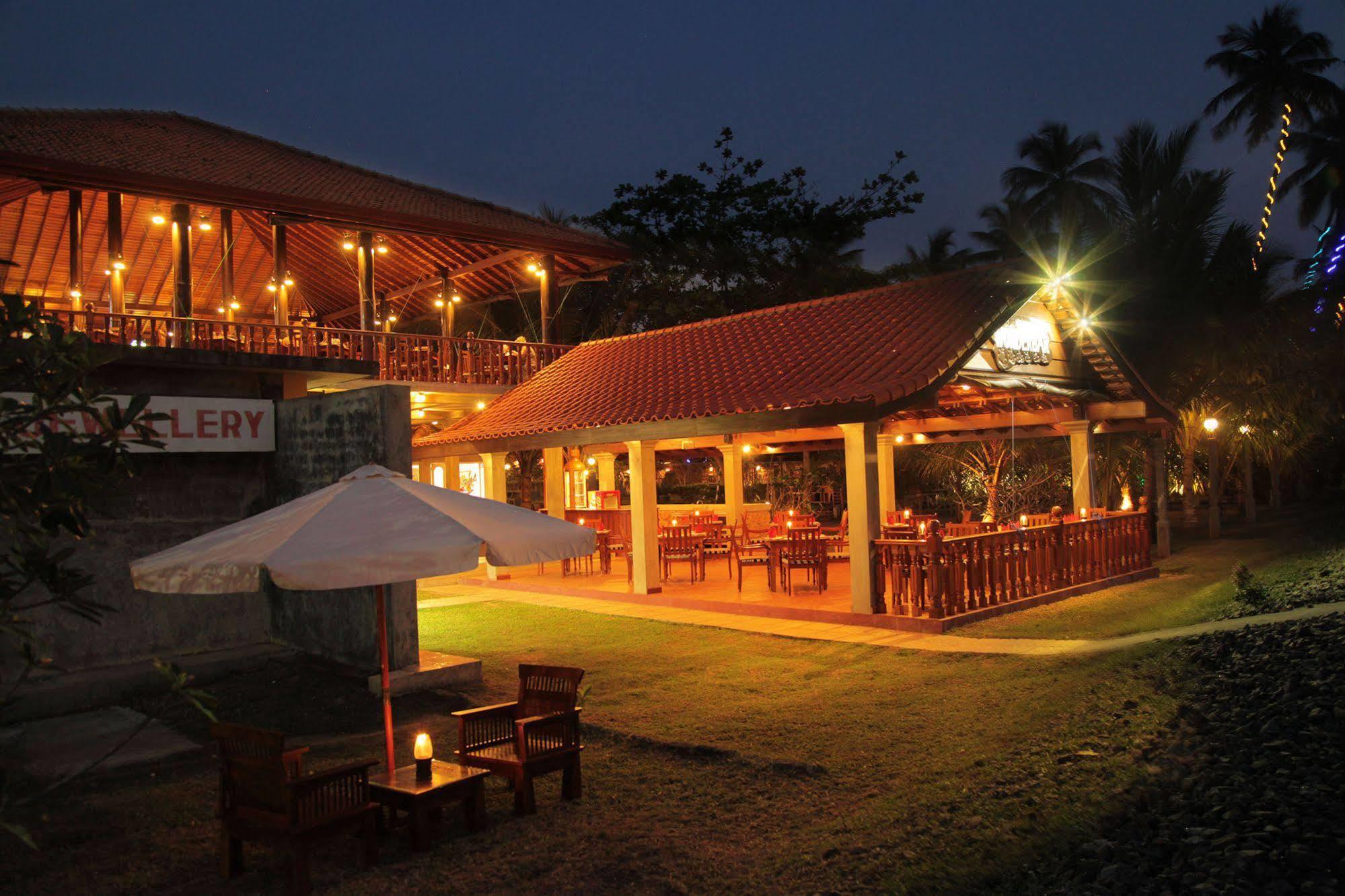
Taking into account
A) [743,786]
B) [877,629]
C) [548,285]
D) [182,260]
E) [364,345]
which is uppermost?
[548,285]

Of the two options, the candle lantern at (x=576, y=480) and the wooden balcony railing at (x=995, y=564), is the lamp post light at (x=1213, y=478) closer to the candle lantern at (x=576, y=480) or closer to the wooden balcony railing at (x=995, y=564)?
the wooden balcony railing at (x=995, y=564)

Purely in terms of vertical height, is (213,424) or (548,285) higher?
(548,285)

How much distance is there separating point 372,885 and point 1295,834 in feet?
13.2

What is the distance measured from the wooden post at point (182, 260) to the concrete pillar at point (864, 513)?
12880mm

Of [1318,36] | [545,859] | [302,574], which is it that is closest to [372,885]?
[545,859]

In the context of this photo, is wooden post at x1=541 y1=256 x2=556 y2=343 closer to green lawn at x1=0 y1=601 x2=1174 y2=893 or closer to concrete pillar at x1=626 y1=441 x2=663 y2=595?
concrete pillar at x1=626 y1=441 x2=663 y2=595

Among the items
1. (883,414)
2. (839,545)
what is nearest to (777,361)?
(883,414)

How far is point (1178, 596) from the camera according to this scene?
1239 centimetres

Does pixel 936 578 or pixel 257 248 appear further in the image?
pixel 257 248

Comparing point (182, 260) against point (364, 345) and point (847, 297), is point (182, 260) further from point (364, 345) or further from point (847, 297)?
point (847, 297)

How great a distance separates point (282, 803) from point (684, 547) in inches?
442

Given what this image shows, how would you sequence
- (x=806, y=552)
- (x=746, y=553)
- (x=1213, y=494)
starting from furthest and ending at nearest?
(x=1213, y=494)
(x=746, y=553)
(x=806, y=552)

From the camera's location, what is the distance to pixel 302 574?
15.3 ft

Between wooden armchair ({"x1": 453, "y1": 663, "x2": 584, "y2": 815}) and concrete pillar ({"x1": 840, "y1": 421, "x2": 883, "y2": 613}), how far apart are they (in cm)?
568
